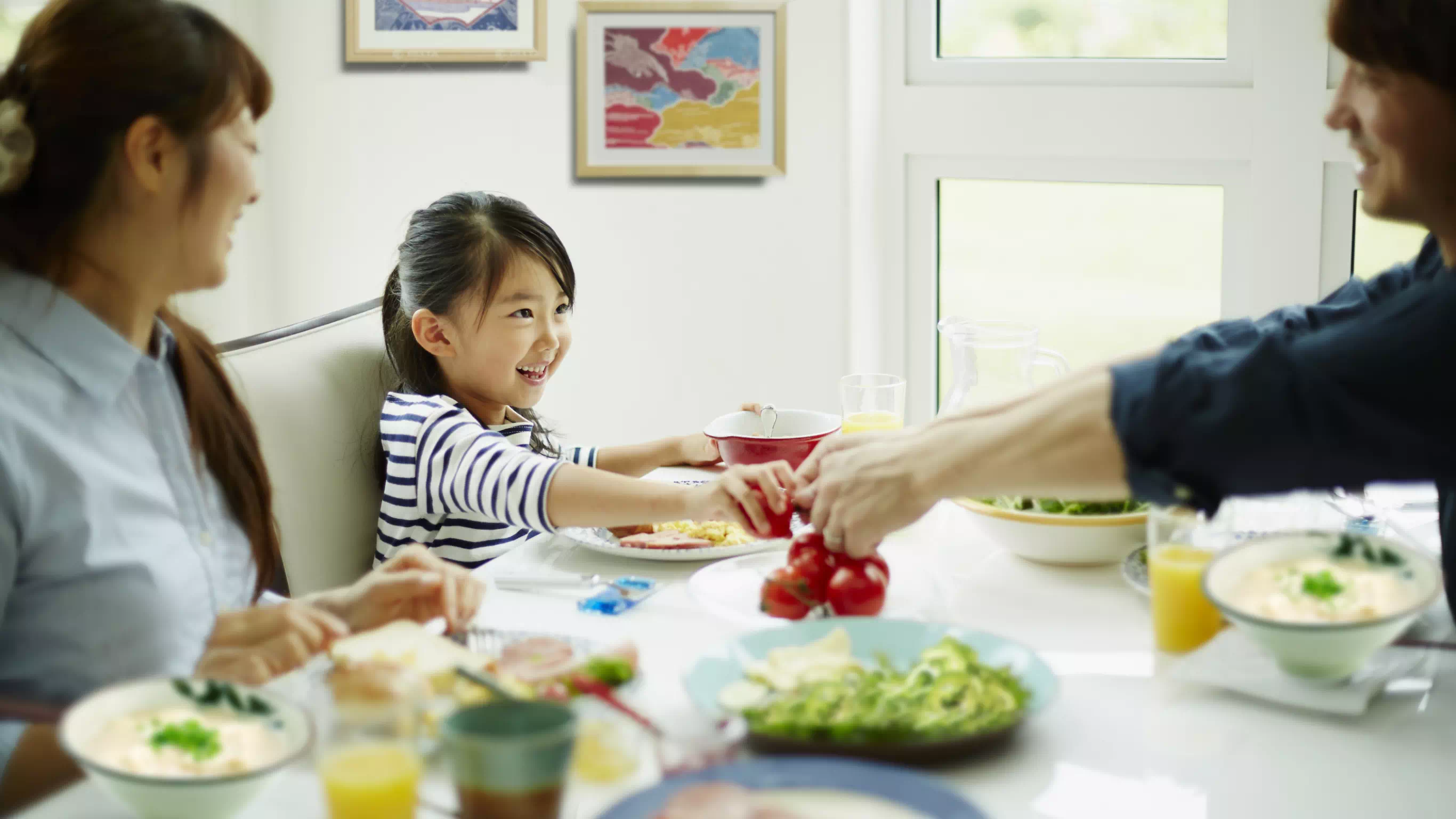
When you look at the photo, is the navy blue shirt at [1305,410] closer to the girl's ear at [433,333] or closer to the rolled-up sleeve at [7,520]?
the rolled-up sleeve at [7,520]

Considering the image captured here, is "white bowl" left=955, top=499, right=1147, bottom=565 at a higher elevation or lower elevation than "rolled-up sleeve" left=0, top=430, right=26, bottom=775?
lower

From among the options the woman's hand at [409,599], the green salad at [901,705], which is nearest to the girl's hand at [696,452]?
the woman's hand at [409,599]

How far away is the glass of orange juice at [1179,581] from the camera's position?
1.26 m


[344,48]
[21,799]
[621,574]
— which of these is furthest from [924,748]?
[344,48]

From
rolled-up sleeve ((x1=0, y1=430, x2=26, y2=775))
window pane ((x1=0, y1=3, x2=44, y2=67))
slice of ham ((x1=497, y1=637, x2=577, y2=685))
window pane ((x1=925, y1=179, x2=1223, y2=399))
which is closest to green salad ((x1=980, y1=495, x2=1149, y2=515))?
slice of ham ((x1=497, y1=637, x2=577, y2=685))

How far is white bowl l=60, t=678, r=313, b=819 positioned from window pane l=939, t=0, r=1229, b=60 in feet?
7.53

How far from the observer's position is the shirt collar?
1213mm

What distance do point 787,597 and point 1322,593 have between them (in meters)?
0.48

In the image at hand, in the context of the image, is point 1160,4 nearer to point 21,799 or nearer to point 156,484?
point 156,484

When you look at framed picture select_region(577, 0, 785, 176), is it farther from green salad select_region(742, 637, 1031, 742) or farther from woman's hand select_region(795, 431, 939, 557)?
green salad select_region(742, 637, 1031, 742)

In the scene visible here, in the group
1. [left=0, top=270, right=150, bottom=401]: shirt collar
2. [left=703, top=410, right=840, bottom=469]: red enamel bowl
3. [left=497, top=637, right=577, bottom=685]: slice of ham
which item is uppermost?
[left=0, top=270, right=150, bottom=401]: shirt collar

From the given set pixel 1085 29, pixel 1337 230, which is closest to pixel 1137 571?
pixel 1337 230

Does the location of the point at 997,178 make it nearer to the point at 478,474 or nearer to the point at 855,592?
the point at 478,474

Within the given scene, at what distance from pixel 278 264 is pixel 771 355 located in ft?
3.68
